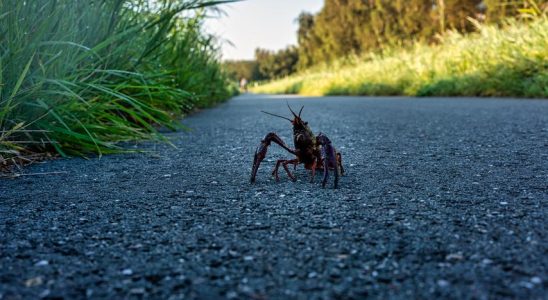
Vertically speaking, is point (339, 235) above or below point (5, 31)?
below

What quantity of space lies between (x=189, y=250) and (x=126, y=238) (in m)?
0.21

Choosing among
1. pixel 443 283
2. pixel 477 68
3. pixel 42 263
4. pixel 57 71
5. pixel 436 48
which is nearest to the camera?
pixel 443 283

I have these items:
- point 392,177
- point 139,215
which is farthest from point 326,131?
point 139,215

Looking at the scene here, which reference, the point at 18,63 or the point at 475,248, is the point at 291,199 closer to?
the point at 475,248

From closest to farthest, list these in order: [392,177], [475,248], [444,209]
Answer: [475,248], [444,209], [392,177]

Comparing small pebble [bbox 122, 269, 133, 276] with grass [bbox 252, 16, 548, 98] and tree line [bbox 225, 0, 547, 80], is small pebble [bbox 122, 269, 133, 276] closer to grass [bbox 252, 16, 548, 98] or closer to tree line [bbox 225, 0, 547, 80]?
grass [bbox 252, 16, 548, 98]

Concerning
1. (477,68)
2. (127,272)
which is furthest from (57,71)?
(477,68)

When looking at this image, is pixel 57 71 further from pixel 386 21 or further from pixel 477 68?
pixel 386 21

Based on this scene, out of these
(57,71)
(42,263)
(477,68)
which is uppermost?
(477,68)

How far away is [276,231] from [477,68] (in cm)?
946

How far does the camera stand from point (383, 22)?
26234 mm

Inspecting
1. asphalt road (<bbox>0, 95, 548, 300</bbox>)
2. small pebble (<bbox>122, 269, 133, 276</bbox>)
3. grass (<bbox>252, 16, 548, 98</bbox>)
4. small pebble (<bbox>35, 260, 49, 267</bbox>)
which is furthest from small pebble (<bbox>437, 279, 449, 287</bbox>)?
grass (<bbox>252, 16, 548, 98</bbox>)

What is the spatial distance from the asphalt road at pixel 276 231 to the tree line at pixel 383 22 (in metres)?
11.2

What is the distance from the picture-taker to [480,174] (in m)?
2.09
